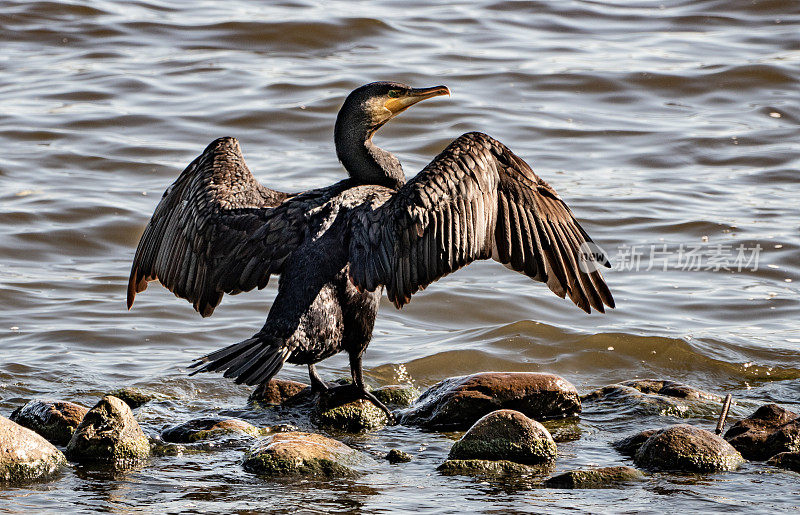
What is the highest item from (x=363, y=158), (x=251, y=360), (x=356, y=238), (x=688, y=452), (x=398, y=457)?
(x=363, y=158)

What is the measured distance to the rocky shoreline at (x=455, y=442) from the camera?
4.71 m

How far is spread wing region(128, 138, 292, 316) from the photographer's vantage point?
5840 millimetres

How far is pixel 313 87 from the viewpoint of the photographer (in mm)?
12719

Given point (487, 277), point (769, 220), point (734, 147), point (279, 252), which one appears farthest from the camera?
point (734, 147)

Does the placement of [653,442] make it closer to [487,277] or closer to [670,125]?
[487,277]

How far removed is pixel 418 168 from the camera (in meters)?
10.7

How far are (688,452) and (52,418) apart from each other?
281cm

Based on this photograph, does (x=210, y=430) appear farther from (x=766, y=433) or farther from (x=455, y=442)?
(x=766, y=433)

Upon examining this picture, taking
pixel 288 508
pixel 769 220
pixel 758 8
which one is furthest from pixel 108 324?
pixel 758 8

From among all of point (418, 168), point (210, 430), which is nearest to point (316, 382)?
point (210, 430)

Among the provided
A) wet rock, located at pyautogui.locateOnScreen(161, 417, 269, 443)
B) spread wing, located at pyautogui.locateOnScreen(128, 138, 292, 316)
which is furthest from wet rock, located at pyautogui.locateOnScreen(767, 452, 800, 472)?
spread wing, located at pyautogui.locateOnScreen(128, 138, 292, 316)

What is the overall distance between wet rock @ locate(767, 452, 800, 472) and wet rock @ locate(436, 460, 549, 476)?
97 cm

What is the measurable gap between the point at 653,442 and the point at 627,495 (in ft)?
1.55

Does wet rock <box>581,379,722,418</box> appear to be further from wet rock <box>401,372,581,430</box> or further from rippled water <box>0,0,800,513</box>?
wet rock <box>401,372,581,430</box>
